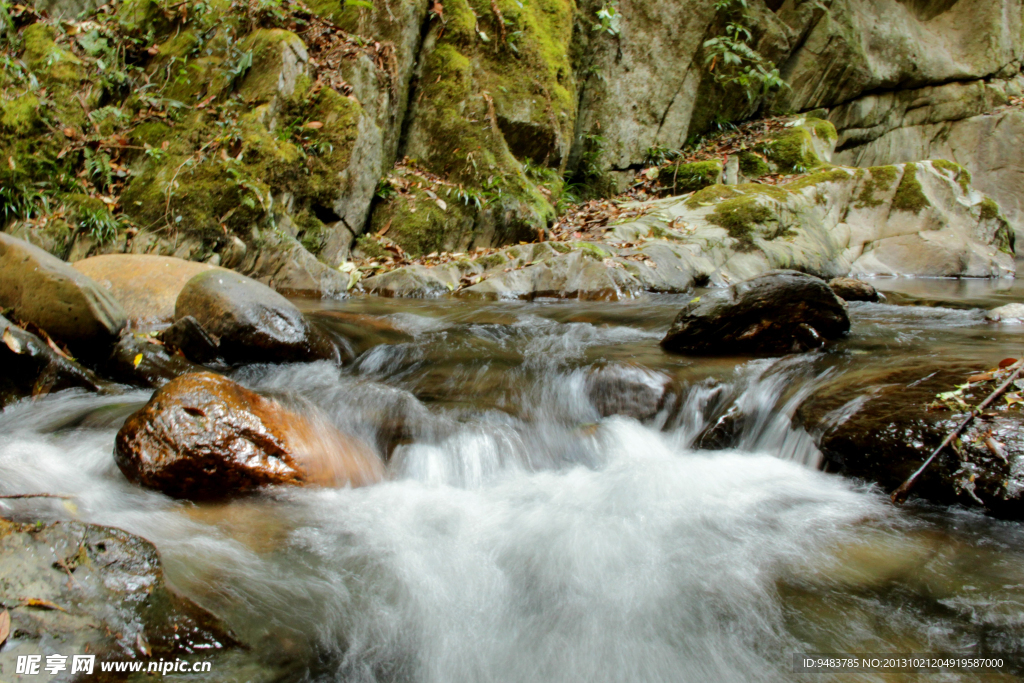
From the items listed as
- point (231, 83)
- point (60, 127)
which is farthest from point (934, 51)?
point (60, 127)

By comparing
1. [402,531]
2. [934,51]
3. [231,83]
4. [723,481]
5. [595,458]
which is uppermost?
[934,51]

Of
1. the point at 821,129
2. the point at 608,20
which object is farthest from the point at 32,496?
the point at 821,129

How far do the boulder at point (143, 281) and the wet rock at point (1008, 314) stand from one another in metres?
6.87

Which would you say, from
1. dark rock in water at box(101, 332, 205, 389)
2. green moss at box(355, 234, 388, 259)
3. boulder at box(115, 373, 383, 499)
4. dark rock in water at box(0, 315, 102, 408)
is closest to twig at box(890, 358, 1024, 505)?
boulder at box(115, 373, 383, 499)

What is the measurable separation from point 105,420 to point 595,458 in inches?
110

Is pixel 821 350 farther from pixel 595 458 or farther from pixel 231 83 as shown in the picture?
pixel 231 83

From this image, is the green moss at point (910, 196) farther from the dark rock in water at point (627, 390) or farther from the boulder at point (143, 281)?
the boulder at point (143, 281)

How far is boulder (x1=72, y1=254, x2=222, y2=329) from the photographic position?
200 inches

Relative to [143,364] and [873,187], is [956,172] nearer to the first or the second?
[873,187]

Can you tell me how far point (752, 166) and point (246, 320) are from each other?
10900 millimetres

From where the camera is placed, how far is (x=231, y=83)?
26.0 ft

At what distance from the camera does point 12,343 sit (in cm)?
340

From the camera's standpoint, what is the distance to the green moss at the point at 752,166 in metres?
11.9

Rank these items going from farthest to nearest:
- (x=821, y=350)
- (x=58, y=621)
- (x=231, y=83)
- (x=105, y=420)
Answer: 1. (x=231, y=83)
2. (x=821, y=350)
3. (x=105, y=420)
4. (x=58, y=621)
